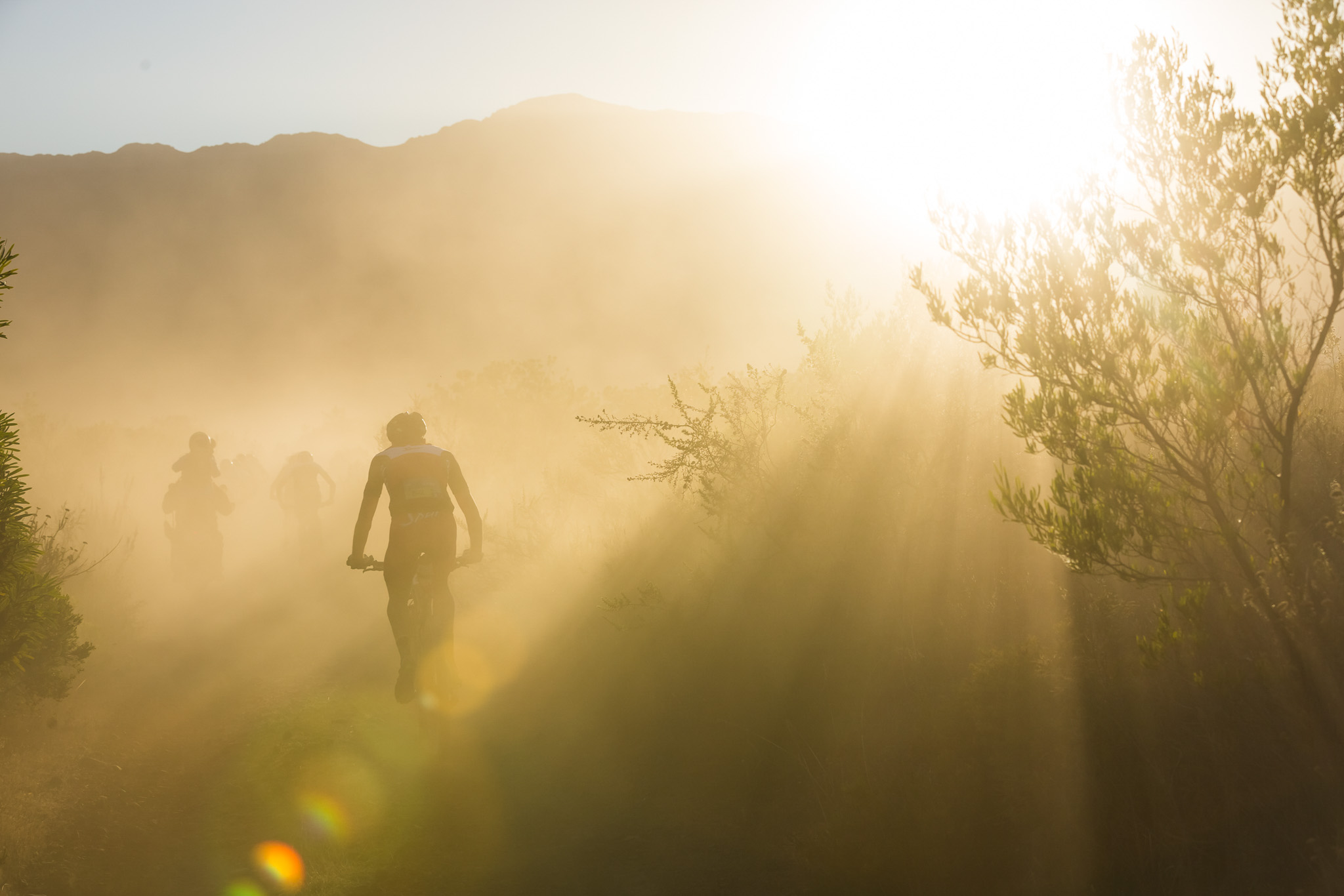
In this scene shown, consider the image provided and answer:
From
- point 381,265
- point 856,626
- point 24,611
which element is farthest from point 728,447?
point 381,265

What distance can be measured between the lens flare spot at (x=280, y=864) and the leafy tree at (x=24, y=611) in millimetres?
1882

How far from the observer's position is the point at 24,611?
5289 mm

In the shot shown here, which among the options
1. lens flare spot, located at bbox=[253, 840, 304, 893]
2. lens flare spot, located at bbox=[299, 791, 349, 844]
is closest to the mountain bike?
lens flare spot, located at bbox=[299, 791, 349, 844]

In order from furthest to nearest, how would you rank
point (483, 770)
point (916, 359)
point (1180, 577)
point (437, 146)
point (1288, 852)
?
point (437, 146) → point (916, 359) → point (483, 770) → point (1180, 577) → point (1288, 852)

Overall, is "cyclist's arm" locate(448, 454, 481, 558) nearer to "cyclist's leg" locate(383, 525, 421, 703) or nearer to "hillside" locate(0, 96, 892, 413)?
"cyclist's leg" locate(383, 525, 421, 703)

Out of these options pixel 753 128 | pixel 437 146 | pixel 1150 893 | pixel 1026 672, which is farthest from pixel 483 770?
pixel 753 128

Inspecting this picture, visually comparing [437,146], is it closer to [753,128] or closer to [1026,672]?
[753,128]

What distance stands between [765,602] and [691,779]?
58.7 inches

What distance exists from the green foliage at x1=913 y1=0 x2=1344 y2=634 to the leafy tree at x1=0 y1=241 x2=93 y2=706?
515 cm

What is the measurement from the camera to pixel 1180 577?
14.2 ft

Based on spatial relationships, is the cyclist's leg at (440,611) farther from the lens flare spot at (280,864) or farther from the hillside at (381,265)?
the hillside at (381,265)

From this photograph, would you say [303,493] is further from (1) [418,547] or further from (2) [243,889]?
(2) [243,889]

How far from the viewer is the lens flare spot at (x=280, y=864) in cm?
471

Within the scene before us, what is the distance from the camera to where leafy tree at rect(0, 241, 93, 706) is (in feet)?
16.1
